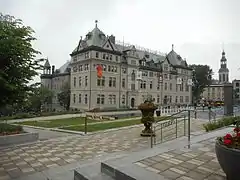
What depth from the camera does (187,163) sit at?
227 inches

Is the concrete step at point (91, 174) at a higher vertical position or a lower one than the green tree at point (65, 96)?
lower

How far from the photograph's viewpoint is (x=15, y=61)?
26.9ft

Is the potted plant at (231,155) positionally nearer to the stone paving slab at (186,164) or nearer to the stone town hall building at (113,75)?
the stone paving slab at (186,164)

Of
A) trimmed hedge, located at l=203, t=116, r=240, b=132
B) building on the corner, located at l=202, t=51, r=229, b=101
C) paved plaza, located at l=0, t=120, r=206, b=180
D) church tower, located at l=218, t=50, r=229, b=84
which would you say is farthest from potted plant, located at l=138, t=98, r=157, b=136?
church tower, located at l=218, t=50, r=229, b=84

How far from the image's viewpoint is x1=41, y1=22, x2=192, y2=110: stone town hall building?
41.8m

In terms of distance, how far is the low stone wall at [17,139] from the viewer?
9.85 m

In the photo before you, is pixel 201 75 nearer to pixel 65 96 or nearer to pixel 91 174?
pixel 65 96

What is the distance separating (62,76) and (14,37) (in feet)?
173

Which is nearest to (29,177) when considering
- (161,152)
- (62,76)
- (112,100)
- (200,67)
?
(161,152)

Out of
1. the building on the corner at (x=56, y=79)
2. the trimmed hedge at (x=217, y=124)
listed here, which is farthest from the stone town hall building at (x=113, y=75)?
the trimmed hedge at (x=217, y=124)

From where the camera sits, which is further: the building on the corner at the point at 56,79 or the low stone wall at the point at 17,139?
the building on the corner at the point at 56,79

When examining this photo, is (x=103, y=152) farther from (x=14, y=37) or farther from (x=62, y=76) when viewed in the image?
(x=62, y=76)

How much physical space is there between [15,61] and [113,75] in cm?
3681

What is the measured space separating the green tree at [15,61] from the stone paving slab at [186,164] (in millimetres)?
5752
